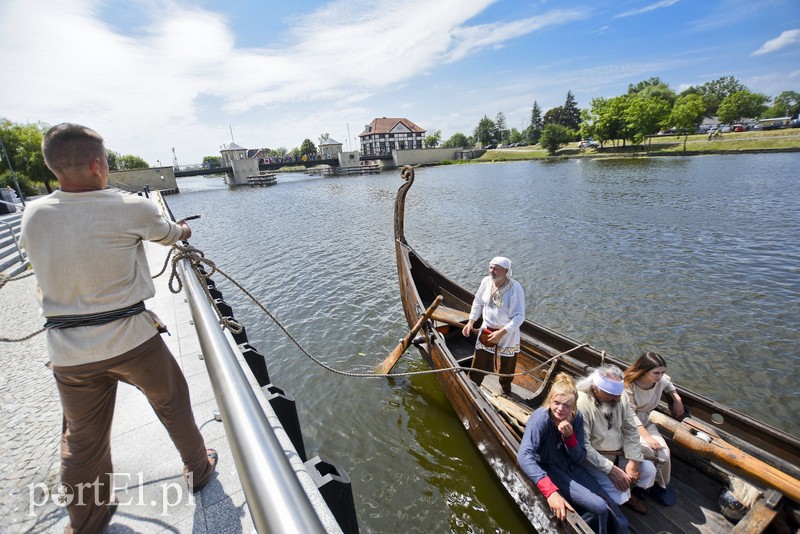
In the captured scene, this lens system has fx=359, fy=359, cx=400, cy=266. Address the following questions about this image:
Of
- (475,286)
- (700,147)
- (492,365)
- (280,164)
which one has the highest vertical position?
(280,164)

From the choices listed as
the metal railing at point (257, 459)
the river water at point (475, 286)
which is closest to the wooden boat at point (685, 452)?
the river water at point (475, 286)

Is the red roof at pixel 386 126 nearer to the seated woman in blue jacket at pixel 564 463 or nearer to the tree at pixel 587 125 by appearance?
the tree at pixel 587 125

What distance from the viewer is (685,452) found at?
4.12m

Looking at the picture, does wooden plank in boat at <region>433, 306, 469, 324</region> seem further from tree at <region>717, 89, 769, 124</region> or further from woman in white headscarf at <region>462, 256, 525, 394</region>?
tree at <region>717, 89, 769, 124</region>

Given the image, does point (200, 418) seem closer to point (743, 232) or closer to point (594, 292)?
point (594, 292)

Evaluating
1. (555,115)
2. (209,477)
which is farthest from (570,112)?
(209,477)

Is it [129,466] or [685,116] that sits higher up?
[685,116]

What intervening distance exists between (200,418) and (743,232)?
21.2 metres

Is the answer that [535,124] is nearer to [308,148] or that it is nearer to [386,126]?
[386,126]

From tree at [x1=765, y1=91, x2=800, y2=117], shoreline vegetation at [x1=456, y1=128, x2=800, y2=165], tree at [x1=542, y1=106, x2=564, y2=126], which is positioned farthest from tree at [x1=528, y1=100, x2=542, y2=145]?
tree at [x1=765, y1=91, x2=800, y2=117]

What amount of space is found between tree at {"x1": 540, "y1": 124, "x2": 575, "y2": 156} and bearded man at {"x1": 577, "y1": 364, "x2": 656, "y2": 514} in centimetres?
7354

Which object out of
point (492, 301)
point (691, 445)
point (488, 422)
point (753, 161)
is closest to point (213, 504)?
point (488, 422)

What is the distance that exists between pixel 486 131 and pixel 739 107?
55840 mm

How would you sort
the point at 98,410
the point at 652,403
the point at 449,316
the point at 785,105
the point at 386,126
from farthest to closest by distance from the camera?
1. the point at 386,126
2. the point at 785,105
3. the point at 449,316
4. the point at 652,403
5. the point at 98,410
